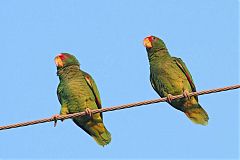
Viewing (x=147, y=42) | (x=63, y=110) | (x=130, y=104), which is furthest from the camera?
(x=147, y=42)

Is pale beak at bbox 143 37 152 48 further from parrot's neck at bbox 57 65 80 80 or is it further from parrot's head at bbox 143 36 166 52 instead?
parrot's neck at bbox 57 65 80 80

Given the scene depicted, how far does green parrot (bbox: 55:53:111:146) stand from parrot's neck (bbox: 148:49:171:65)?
1021 mm

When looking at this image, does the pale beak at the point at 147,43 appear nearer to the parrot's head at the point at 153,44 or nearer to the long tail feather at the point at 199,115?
the parrot's head at the point at 153,44

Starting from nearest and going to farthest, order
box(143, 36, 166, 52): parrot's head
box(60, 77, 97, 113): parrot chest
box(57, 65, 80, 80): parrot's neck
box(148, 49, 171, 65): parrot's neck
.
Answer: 1. box(60, 77, 97, 113): parrot chest
2. box(57, 65, 80, 80): parrot's neck
3. box(148, 49, 171, 65): parrot's neck
4. box(143, 36, 166, 52): parrot's head

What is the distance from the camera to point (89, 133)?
8391mm

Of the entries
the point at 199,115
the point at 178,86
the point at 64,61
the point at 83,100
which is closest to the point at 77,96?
the point at 83,100

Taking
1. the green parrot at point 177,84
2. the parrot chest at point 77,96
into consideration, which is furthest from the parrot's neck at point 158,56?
the parrot chest at point 77,96

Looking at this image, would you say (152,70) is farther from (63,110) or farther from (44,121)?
(44,121)

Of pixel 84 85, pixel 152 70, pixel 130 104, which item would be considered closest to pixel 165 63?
pixel 152 70

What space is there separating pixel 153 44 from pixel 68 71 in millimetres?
1425

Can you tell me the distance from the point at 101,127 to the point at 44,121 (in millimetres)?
2078

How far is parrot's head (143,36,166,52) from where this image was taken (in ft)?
29.0

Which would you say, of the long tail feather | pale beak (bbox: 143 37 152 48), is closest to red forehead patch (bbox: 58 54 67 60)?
pale beak (bbox: 143 37 152 48)

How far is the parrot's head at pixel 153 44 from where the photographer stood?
348 inches
